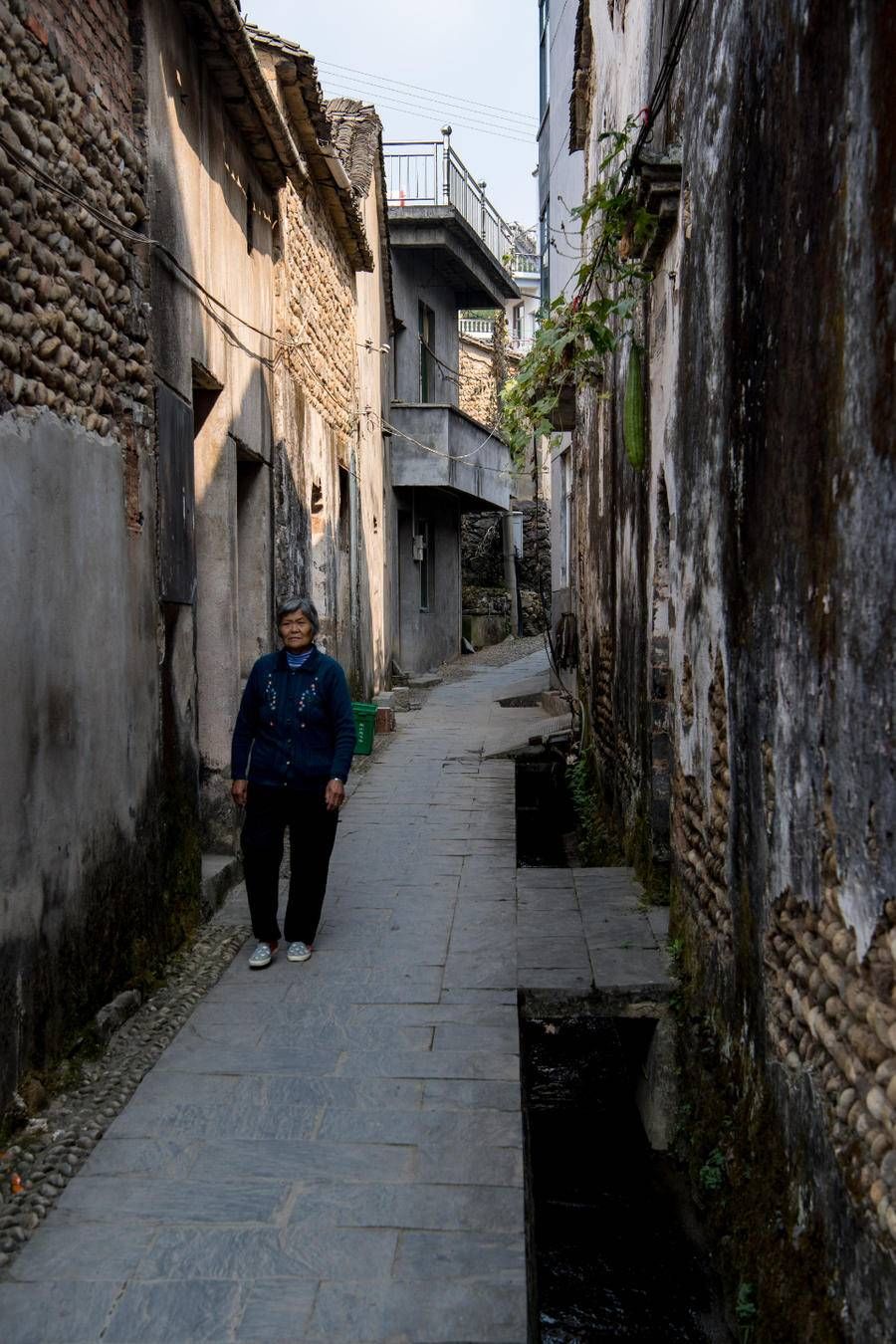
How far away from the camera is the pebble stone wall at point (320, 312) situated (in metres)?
9.99

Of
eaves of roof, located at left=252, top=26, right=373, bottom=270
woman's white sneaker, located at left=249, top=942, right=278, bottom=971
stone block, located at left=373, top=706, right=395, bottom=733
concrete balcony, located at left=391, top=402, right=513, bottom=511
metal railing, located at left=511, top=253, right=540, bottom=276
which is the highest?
metal railing, located at left=511, top=253, right=540, bottom=276

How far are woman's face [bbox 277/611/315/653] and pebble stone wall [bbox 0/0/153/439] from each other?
1130 millimetres

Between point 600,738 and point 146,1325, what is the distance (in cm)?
728

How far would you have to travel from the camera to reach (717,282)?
15.0 feet

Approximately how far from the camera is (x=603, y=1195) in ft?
16.1

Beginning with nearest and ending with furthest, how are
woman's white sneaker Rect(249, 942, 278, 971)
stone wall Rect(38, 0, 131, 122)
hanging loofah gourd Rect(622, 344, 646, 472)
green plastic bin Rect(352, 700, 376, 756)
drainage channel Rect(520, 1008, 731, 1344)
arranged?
drainage channel Rect(520, 1008, 731, 1344)
stone wall Rect(38, 0, 131, 122)
woman's white sneaker Rect(249, 942, 278, 971)
hanging loofah gourd Rect(622, 344, 646, 472)
green plastic bin Rect(352, 700, 376, 756)

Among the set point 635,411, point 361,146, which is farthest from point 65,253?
point 361,146

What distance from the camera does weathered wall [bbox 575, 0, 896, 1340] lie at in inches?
106

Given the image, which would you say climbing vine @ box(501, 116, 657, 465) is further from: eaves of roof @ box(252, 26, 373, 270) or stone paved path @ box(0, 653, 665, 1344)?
stone paved path @ box(0, 653, 665, 1344)

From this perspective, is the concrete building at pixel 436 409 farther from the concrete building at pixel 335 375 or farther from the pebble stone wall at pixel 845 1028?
the pebble stone wall at pixel 845 1028

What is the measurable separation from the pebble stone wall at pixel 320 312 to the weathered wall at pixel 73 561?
14.7 ft

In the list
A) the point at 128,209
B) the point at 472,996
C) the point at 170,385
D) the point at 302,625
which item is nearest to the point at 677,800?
the point at 472,996

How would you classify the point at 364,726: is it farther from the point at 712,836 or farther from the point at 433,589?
the point at 433,589

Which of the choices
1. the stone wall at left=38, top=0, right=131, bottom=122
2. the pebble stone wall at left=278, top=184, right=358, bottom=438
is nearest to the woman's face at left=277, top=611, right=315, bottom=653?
the stone wall at left=38, top=0, right=131, bottom=122
